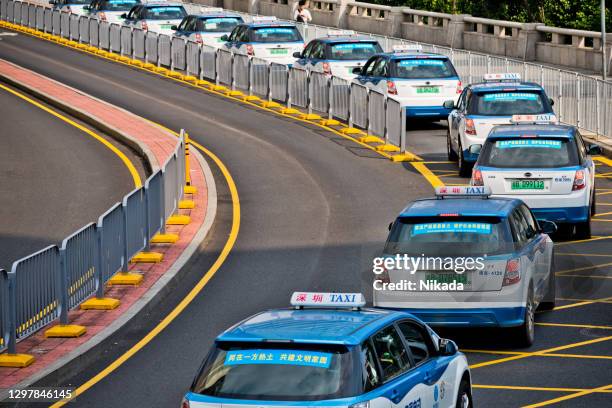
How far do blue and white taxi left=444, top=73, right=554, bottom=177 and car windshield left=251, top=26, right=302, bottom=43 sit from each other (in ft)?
52.8

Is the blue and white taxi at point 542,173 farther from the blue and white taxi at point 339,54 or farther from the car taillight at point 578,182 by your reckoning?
the blue and white taxi at point 339,54

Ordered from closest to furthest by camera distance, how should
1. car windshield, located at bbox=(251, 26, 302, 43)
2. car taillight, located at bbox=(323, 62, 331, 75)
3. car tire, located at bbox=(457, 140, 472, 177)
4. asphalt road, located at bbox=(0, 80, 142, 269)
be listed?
asphalt road, located at bbox=(0, 80, 142, 269) → car tire, located at bbox=(457, 140, 472, 177) → car taillight, located at bbox=(323, 62, 331, 75) → car windshield, located at bbox=(251, 26, 302, 43)

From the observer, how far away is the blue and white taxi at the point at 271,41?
1743 inches

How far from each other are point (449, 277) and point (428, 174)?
1398 cm

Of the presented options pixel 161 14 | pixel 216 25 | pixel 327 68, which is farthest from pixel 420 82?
pixel 161 14

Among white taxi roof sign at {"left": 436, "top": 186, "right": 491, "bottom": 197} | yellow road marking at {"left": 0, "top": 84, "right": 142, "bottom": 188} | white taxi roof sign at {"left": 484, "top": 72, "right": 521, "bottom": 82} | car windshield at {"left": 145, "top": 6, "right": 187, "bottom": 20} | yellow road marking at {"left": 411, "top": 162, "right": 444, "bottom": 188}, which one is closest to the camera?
white taxi roof sign at {"left": 436, "top": 186, "right": 491, "bottom": 197}

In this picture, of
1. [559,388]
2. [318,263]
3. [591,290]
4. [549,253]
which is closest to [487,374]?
[559,388]

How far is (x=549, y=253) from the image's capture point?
17.7 m

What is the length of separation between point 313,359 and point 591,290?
1005 cm

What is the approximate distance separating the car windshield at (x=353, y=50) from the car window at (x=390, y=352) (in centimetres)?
2907

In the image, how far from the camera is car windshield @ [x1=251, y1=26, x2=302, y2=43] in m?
44.7

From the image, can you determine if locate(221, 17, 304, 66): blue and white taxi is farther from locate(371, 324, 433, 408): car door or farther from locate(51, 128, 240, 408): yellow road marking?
locate(371, 324, 433, 408): car door

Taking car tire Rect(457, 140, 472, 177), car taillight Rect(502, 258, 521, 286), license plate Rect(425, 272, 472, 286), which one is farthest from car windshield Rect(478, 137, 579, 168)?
license plate Rect(425, 272, 472, 286)

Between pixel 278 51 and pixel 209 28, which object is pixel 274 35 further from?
pixel 209 28
